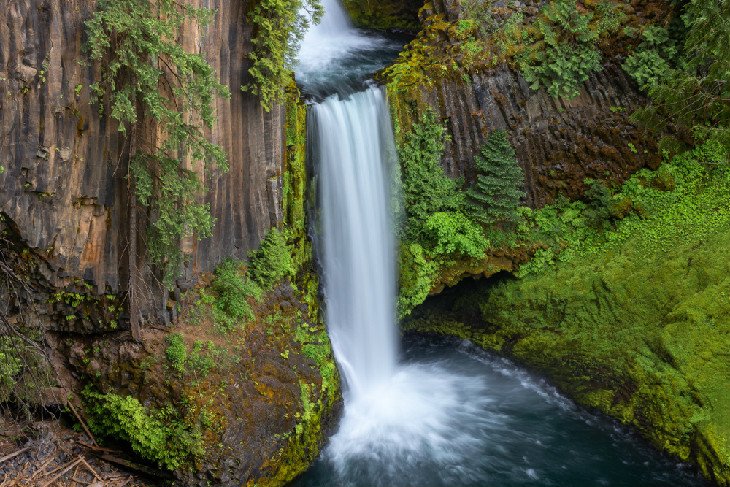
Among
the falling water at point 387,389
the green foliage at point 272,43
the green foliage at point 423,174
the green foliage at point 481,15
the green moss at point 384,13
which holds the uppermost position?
the green moss at point 384,13

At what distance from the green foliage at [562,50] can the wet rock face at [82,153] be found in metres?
5.66

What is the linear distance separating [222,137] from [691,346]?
8759 mm

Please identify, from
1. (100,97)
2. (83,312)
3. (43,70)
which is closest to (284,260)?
(83,312)

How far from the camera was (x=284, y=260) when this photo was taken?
401 inches

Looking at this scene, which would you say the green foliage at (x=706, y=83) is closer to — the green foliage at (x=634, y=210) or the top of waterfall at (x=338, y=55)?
the green foliage at (x=634, y=210)

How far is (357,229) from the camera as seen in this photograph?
1156 cm

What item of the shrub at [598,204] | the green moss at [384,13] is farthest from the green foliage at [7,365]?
the green moss at [384,13]

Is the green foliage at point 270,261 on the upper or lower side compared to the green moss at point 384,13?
lower

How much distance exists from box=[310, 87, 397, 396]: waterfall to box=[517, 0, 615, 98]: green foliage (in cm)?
328

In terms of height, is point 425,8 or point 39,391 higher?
point 425,8

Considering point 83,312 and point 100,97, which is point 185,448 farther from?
point 100,97

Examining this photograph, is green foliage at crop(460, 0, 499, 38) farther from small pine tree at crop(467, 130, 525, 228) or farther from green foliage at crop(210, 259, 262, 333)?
green foliage at crop(210, 259, 262, 333)

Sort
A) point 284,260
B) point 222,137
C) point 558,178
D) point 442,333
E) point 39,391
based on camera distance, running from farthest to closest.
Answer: point 442,333 < point 558,178 < point 284,260 < point 222,137 < point 39,391

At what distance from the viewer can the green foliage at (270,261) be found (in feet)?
32.6
